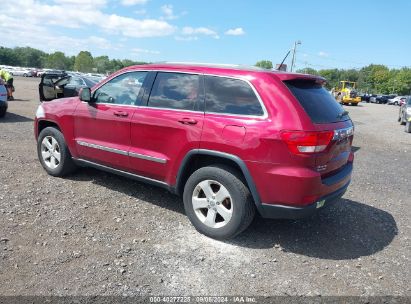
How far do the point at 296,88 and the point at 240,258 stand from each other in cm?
180

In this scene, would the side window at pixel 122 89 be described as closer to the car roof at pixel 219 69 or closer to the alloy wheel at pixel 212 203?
the car roof at pixel 219 69

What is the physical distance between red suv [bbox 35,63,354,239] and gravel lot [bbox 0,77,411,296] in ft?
1.39

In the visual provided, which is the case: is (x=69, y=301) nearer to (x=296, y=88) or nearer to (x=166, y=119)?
(x=166, y=119)

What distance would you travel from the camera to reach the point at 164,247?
3.82m

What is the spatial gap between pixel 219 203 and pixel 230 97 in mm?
1120

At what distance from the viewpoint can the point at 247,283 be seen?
3289mm

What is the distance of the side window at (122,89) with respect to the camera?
4660 mm

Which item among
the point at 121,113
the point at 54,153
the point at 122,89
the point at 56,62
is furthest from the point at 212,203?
the point at 56,62

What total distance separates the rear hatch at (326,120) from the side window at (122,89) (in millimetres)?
1896

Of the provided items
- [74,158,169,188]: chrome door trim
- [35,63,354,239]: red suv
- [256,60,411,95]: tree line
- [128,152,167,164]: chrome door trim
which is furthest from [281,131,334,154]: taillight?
[256,60,411,95]: tree line

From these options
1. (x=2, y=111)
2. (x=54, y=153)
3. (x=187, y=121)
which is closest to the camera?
(x=187, y=121)

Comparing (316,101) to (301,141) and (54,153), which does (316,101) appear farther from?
(54,153)

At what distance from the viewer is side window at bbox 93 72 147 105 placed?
466 centimetres

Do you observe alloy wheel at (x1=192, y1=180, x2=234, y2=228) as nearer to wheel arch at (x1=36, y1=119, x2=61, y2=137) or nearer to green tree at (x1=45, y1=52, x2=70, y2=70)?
wheel arch at (x1=36, y1=119, x2=61, y2=137)
